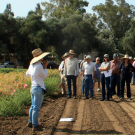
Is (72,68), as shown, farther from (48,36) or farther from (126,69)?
(48,36)

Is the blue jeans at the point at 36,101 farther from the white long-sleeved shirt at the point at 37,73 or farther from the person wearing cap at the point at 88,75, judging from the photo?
the person wearing cap at the point at 88,75

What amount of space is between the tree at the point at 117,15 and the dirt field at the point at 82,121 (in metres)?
54.8

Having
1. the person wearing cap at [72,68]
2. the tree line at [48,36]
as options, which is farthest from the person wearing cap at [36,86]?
the tree line at [48,36]

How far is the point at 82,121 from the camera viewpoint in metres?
5.89

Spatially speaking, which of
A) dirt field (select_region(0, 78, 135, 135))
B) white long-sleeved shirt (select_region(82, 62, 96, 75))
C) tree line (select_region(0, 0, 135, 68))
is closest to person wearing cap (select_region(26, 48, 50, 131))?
dirt field (select_region(0, 78, 135, 135))

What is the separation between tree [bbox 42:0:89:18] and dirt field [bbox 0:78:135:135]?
51005 millimetres

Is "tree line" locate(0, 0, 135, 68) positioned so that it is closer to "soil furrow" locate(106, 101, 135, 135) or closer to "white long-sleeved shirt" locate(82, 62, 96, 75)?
"white long-sleeved shirt" locate(82, 62, 96, 75)

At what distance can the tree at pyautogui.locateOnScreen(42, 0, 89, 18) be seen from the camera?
2248 inches

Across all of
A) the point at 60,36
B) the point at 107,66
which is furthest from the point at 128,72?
the point at 60,36

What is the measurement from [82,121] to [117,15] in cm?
5843

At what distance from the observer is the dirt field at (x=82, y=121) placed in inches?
199

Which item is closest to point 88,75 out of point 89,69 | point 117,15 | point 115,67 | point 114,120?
point 89,69

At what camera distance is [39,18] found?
38.4 m

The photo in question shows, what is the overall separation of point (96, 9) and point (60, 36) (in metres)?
27.6
